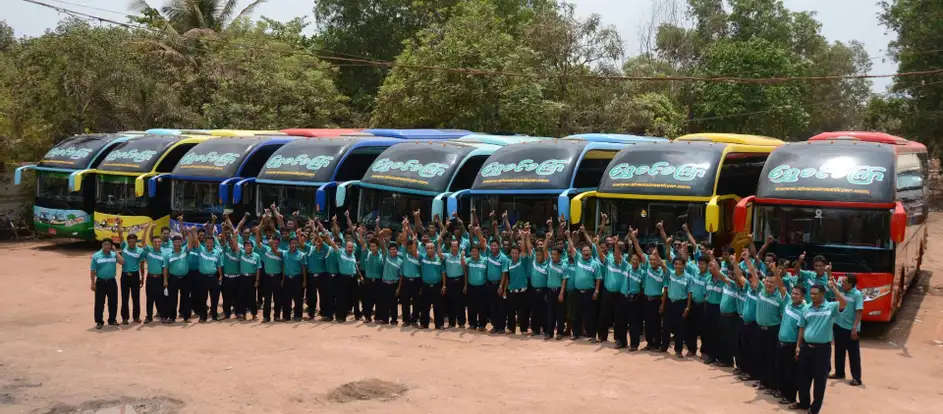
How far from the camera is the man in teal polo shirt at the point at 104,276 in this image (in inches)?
443

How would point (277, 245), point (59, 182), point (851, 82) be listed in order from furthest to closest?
point (851, 82) → point (59, 182) → point (277, 245)

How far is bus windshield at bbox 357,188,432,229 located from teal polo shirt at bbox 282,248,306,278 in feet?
7.56

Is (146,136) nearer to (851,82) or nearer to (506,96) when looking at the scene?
(506,96)

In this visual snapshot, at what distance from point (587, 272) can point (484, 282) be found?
139 centimetres

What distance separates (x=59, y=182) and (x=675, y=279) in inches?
582

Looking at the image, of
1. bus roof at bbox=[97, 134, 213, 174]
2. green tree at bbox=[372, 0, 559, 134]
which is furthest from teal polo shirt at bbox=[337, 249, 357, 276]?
green tree at bbox=[372, 0, 559, 134]

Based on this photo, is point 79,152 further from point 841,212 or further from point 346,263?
point 841,212

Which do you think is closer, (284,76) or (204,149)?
(204,149)

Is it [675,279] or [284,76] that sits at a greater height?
[284,76]

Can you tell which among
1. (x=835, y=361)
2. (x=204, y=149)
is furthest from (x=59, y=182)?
(x=835, y=361)

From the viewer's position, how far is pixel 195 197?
55.7 ft

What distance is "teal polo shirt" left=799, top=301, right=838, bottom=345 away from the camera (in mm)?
7820

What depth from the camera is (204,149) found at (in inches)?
690

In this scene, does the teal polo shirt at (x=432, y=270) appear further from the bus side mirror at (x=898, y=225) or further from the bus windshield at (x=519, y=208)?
the bus side mirror at (x=898, y=225)
